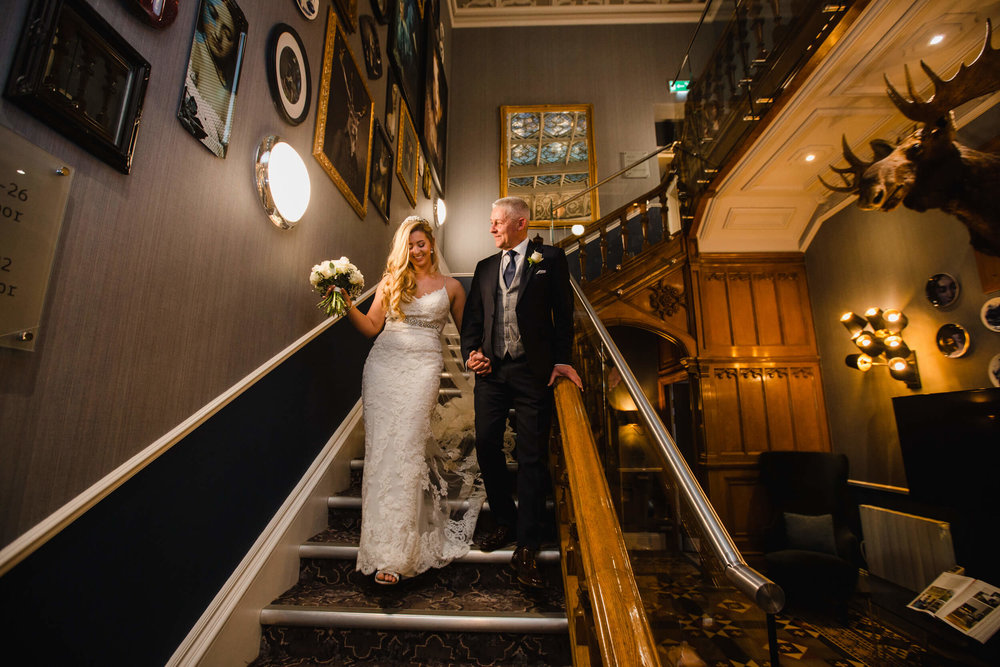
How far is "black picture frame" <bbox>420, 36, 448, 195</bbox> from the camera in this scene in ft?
19.7

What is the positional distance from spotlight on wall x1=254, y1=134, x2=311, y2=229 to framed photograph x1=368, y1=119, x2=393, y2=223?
118 cm

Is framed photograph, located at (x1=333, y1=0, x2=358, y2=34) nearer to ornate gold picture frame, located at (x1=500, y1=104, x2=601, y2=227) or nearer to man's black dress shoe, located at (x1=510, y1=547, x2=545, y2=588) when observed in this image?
man's black dress shoe, located at (x1=510, y1=547, x2=545, y2=588)

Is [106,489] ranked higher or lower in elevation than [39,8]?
lower

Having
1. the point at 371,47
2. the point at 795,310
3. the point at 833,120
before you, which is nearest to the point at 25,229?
the point at 371,47

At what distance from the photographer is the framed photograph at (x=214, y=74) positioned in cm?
167

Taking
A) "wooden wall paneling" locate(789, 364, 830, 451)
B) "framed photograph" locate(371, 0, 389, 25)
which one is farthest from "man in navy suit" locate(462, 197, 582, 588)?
"wooden wall paneling" locate(789, 364, 830, 451)

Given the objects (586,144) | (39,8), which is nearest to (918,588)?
(39,8)

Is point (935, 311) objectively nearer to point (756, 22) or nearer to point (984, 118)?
point (984, 118)

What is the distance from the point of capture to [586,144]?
26.4ft

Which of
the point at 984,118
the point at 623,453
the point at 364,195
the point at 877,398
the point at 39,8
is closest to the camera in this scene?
the point at 39,8

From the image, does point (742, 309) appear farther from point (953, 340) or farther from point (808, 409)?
point (953, 340)

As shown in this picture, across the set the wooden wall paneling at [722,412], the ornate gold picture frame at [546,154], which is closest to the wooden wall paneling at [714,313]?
the wooden wall paneling at [722,412]

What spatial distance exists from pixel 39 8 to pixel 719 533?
213 cm

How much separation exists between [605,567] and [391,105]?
4342 millimetres
